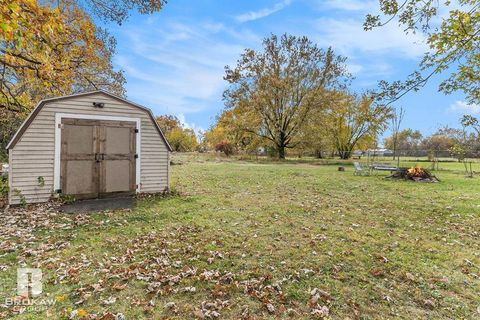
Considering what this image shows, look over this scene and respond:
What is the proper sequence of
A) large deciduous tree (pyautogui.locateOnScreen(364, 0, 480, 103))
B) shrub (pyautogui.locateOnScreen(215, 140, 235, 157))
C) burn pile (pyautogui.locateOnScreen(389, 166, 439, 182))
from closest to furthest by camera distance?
large deciduous tree (pyautogui.locateOnScreen(364, 0, 480, 103)) → burn pile (pyautogui.locateOnScreen(389, 166, 439, 182)) → shrub (pyautogui.locateOnScreen(215, 140, 235, 157))

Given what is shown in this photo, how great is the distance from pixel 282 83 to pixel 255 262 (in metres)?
23.0

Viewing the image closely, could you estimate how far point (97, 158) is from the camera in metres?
7.47

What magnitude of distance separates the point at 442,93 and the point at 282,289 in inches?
255

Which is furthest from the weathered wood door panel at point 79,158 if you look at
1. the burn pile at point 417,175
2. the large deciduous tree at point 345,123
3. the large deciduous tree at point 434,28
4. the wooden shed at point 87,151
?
the large deciduous tree at point 345,123

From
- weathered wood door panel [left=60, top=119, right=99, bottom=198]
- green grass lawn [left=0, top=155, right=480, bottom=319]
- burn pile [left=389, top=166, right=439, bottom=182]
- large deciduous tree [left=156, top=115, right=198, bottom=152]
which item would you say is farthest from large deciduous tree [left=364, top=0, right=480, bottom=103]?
large deciduous tree [left=156, top=115, right=198, bottom=152]

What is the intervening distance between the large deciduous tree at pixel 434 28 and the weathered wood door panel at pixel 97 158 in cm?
686

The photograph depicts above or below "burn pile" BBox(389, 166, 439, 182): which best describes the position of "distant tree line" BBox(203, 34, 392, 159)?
above

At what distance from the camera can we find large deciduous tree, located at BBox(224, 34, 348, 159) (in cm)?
2539

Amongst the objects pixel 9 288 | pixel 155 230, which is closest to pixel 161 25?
pixel 155 230

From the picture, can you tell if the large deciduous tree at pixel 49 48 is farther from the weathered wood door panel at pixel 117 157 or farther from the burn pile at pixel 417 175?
the burn pile at pixel 417 175

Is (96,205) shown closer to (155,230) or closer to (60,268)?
(155,230)

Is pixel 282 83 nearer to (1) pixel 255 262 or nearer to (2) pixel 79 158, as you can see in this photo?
(2) pixel 79 158

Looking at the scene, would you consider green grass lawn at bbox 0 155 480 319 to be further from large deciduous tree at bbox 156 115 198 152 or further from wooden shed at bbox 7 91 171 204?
large deciduous tree at bbox 156 115 198 152

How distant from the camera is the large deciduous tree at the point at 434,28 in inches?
185
